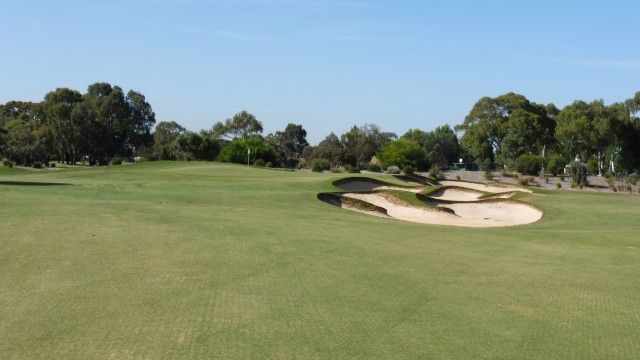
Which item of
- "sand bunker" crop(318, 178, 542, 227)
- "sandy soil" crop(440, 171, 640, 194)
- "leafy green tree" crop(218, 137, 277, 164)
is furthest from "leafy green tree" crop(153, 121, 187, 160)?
"sand bunker" crop(318, 178, 542, 227)

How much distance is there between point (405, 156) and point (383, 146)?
90.1 ft

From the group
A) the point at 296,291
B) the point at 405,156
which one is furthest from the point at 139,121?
the point at 296,291

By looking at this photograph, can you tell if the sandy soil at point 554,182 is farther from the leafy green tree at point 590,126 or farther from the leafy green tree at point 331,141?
the leafy green tree at point 331,141

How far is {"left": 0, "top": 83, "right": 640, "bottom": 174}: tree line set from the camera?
89.1 metres

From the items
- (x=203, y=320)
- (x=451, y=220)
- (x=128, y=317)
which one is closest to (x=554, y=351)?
(x=203, y=320)

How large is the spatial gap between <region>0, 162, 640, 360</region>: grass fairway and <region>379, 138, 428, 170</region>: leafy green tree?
67.0 meters

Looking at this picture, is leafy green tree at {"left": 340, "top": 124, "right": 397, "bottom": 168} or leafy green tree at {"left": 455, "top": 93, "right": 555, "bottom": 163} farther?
leafy green tree at {"left": 340, "top": 124, "right": 397, "bottom": 168}

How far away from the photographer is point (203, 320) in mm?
8258

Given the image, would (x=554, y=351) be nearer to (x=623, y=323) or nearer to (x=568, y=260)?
(x=623, y=323)

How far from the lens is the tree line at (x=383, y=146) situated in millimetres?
89062

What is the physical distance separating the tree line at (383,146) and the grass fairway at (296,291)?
60377mm

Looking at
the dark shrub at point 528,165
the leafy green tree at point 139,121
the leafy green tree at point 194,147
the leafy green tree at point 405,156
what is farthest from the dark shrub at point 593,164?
the leafy green tree at point 139,121

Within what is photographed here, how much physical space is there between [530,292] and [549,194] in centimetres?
3544

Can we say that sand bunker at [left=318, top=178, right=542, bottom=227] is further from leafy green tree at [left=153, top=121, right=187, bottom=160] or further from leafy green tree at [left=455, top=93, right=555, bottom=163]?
leafy green tree at [left=153, top=121, right=187, bottom=160]
